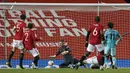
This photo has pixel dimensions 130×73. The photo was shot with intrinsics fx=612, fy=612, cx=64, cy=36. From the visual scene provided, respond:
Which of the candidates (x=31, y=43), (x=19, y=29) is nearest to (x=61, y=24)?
(x=19, y=29)

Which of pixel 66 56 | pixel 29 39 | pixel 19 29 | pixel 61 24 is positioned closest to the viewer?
pixel 29 39

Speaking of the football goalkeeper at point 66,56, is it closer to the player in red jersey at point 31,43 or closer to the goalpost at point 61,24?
the goalpost at point 61,24

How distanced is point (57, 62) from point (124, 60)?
2804 millimetres

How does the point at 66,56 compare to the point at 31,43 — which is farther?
the point at 66,56

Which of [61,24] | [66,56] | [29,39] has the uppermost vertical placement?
[29,39]

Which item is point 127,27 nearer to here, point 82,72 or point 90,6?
point 90,6

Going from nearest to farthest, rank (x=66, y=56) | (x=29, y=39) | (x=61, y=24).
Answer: (x=29, y=39)
(x=66, y=56)
(x=61, y=24)

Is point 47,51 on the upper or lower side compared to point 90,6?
lower

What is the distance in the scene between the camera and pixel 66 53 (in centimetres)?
2330

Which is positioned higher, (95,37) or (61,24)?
(95,37)

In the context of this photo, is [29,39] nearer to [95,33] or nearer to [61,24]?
[95,33]

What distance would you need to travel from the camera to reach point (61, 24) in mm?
26000

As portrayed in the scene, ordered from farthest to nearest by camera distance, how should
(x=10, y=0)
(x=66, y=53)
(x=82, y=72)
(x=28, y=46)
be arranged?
1. (x=10, y=0)
2. (x=66, y=53)
3. (x=28, y=46)
4. (x=82, y=72)

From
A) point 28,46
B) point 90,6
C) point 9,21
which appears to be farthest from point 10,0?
point 28,46
